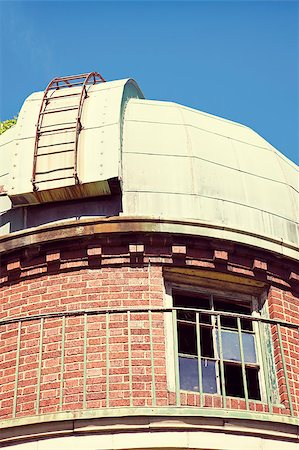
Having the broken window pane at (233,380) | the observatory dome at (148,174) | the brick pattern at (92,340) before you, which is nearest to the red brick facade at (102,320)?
the brick pattern at (92,340)

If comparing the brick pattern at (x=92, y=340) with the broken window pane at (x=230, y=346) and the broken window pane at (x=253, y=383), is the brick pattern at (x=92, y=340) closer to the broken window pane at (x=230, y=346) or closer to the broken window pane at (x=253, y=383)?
the broken window pane at (x=253, y=383)

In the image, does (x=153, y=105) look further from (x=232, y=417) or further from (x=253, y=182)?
(x=232, y=417)

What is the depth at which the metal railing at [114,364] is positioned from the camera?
23.2 feet

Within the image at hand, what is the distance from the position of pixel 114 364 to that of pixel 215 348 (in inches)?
41.6

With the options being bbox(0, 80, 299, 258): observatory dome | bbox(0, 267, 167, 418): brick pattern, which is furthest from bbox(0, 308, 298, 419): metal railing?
bbox(0, 80, 299, 258): observatory dome

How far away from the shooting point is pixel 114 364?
7277 mm

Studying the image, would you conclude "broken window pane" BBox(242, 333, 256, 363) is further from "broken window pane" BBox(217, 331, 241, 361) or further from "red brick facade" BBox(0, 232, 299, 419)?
"red brick facade" BBox(0, 232, 299, 419)

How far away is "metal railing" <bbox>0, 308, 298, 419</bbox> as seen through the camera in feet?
23.2

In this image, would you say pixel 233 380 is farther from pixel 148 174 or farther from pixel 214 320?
pixel 148 174

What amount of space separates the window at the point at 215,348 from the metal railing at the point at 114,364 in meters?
0.03

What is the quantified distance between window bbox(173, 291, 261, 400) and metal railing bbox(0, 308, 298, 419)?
0.10 feet

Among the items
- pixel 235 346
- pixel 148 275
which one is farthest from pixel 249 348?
pixel 148 275

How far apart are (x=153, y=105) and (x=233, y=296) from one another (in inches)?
108

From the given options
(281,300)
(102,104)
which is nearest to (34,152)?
(102,104)
